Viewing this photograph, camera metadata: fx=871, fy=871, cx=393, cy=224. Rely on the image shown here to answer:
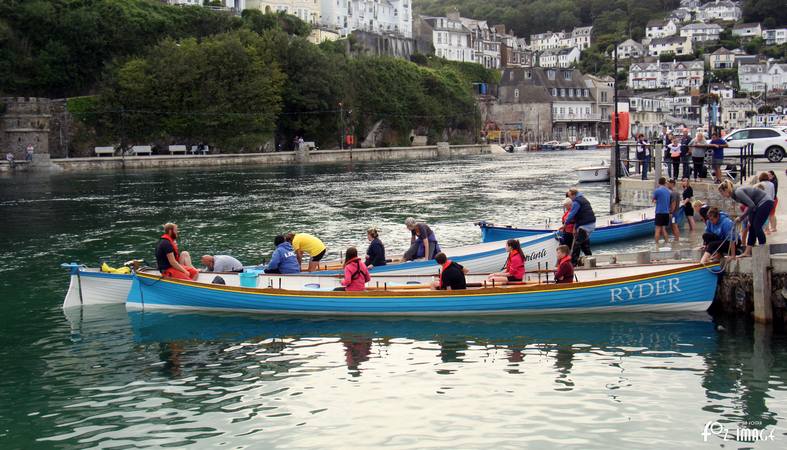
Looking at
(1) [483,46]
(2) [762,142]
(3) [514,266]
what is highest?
(1) [483,46]

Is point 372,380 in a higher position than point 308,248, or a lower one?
lower

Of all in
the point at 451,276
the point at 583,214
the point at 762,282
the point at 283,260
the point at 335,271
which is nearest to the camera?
the point at 762,282

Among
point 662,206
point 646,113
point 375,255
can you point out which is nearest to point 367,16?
point 646,113

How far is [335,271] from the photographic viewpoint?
21.2 metres

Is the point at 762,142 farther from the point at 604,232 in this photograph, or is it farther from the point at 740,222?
the point at 740,222

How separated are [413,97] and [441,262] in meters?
107

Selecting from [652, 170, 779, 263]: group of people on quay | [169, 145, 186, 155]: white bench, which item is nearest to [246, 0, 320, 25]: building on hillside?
[169, 145, 186, 155]: white bench

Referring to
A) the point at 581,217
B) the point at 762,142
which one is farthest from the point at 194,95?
the point at 581,217

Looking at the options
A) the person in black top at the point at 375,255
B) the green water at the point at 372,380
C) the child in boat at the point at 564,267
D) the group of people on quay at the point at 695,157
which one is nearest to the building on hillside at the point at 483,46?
the group of people on quay at the point at 695,157

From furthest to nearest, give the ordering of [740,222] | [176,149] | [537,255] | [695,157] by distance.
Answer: [176,149], [695,157], [537,255], [740,222]

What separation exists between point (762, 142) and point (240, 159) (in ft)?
200

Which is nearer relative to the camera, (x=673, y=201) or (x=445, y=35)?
(x=673, y=201)

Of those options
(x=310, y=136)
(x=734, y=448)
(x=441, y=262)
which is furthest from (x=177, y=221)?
(x=310, y=136)

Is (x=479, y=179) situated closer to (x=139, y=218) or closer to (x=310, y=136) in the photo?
(x=139, y=218)
